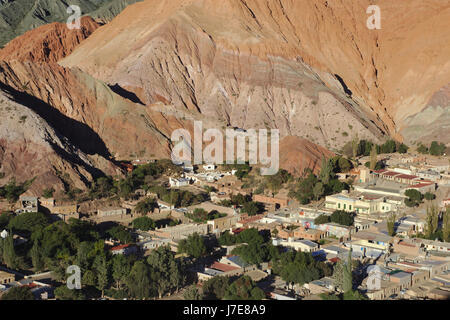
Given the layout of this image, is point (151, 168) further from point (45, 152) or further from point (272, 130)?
point (272, 130)

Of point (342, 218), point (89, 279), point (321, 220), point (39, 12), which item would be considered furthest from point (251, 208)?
point (39, 12)

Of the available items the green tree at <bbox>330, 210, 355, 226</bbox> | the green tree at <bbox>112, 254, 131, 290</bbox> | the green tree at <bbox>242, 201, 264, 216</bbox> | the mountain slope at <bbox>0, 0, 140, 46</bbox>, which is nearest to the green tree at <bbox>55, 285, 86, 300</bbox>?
the green tree at <bbox>112, 254, 131, 290</bbox>

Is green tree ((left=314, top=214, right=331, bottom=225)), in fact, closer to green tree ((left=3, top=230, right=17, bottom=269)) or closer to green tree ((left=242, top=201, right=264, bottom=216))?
green tree ((left=242, top=201, right=264, bottom=216))

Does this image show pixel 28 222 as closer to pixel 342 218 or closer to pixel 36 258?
pixel 36 258

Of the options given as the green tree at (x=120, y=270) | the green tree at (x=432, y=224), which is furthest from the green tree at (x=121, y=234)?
the green tree at (x=432, y=224)
